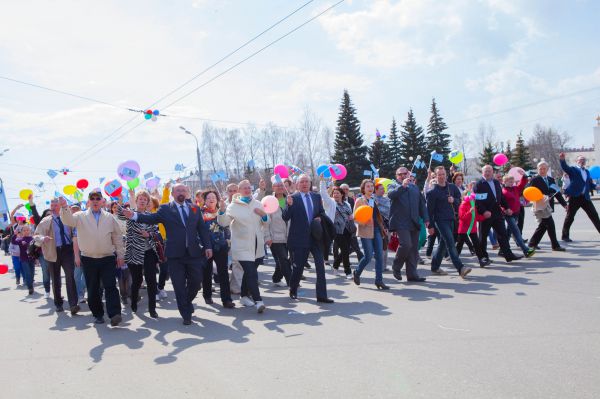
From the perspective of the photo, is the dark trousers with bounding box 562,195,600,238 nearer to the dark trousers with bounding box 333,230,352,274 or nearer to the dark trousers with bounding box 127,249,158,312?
the dark trousers with bounding box 333,230,352,274

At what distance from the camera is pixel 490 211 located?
9.59 metres

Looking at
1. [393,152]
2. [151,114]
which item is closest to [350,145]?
[393,152]

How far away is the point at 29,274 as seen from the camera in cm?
1165

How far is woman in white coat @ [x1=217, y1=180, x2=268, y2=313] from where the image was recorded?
7.31 metres

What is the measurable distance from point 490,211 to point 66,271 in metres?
7.87

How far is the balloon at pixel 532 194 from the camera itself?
35.5 ft

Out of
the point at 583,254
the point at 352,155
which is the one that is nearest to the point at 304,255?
the point at 583,254

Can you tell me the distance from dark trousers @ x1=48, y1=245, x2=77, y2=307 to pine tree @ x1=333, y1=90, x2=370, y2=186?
42299 mm

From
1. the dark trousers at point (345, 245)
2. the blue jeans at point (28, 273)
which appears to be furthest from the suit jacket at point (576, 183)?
the blue jeans at point (28, 273)

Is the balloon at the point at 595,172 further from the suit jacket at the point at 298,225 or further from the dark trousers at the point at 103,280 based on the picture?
the dark trousers at the point at 103,280

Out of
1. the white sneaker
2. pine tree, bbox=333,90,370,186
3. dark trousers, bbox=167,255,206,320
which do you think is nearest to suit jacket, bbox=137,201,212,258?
dark trousers, bbox=167,255,206,320

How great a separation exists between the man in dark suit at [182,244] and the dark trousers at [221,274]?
87cm

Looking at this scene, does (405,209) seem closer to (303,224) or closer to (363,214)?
(363,214)

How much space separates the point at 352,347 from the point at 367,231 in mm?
3828
